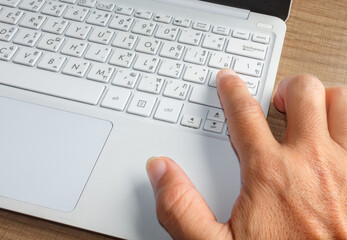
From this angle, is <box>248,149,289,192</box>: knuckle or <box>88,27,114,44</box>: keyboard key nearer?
<box>248,149,289,192</box>: knuckle

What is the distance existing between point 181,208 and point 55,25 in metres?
0.37

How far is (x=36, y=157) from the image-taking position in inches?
18.5

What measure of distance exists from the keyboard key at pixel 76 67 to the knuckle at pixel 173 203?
229mm

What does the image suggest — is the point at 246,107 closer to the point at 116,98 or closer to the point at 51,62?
the point at 116,98

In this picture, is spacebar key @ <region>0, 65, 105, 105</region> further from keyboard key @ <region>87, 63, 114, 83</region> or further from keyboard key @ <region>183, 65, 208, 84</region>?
keyboard key @ <region>183, 65, 208, 84</region>

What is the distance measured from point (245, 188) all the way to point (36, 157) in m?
0.26

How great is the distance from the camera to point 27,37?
575mm

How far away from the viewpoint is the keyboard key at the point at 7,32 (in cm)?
57

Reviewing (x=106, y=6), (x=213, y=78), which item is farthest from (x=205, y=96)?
(x=106, y=6)

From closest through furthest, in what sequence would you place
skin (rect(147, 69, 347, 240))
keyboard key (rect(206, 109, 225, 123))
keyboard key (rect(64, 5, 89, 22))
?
skin (rect(147, 69, 347, 240)) → keyboard key (rect(206, 109, 225, 123)) → keyboard key (rect(64, 5, 89, 22))

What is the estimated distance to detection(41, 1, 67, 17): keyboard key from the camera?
0.60m

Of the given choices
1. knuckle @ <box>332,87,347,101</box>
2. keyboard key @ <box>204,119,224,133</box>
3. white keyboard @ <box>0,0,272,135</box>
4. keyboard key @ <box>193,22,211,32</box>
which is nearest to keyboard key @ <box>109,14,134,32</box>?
white keyboard @ <box>0,0,272,135</box>

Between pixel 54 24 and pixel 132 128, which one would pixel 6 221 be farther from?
pixel 54 24

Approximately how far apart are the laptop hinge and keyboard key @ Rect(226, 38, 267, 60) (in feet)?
0.20
